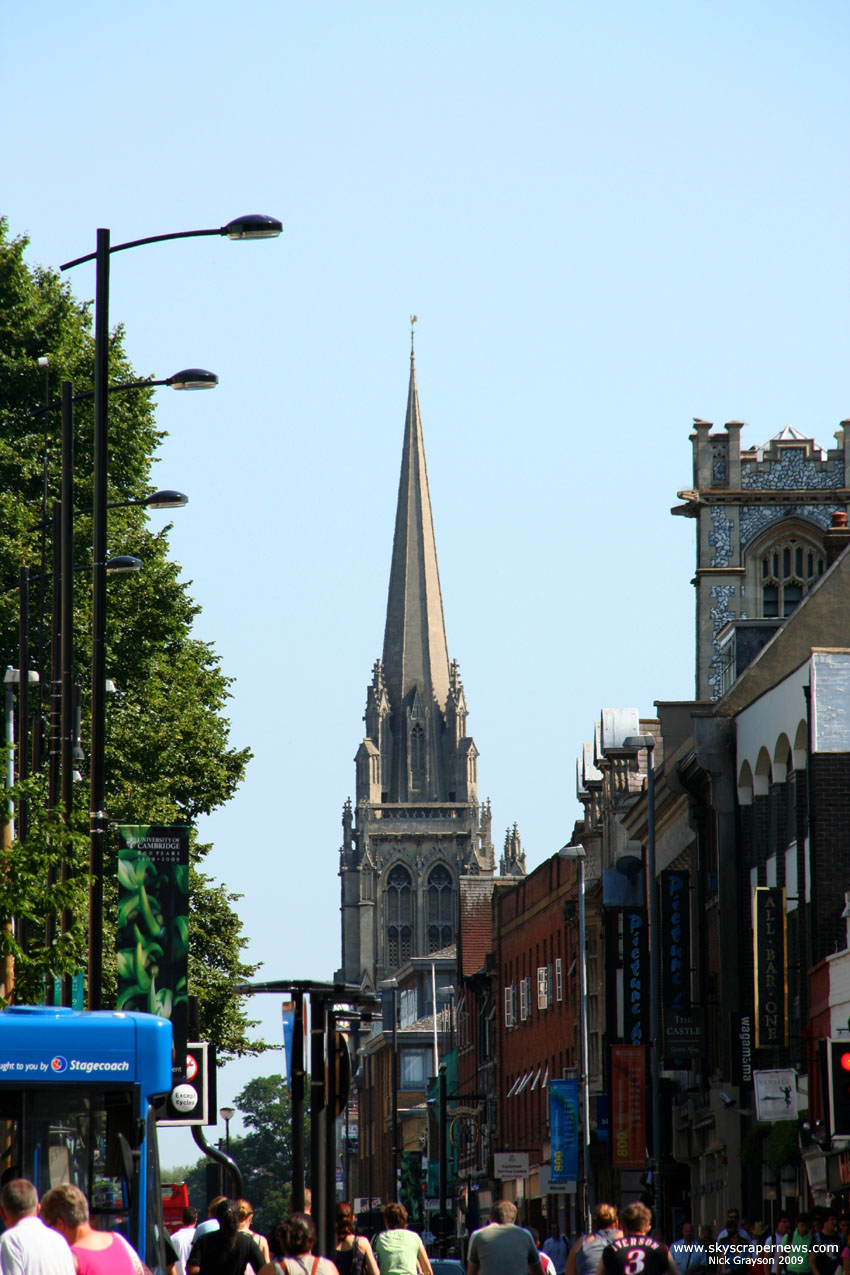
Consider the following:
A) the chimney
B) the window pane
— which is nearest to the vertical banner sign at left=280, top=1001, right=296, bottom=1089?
the chimney

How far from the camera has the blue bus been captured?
55.6 ft

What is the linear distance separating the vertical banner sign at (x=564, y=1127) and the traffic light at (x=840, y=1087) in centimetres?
4322

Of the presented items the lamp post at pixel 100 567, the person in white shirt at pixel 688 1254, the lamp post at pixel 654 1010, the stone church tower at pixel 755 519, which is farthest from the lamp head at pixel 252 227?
the stone church tower at pixel 755 519

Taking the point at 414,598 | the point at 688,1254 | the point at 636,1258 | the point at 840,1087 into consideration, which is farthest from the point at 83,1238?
the point at 414,598

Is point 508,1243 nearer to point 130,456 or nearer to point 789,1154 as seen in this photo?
point 789,1154

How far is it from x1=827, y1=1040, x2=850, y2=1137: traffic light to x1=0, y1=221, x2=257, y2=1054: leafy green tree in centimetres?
2045

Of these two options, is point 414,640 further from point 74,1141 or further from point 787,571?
point 74,1141

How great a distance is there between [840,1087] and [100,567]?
8694 mm

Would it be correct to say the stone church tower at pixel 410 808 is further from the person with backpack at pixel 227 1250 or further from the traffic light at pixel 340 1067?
the person with backpack at pixel 227 1250

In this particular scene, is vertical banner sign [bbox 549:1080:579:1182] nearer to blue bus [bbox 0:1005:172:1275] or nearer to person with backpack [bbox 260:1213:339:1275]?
blue bus [bbox 0:1005:172:1275]

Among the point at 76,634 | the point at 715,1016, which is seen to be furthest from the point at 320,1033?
the point at 715,1016

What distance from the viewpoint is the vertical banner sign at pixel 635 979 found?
5581 cm

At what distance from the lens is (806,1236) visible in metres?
27.9

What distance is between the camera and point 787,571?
8256 cm
